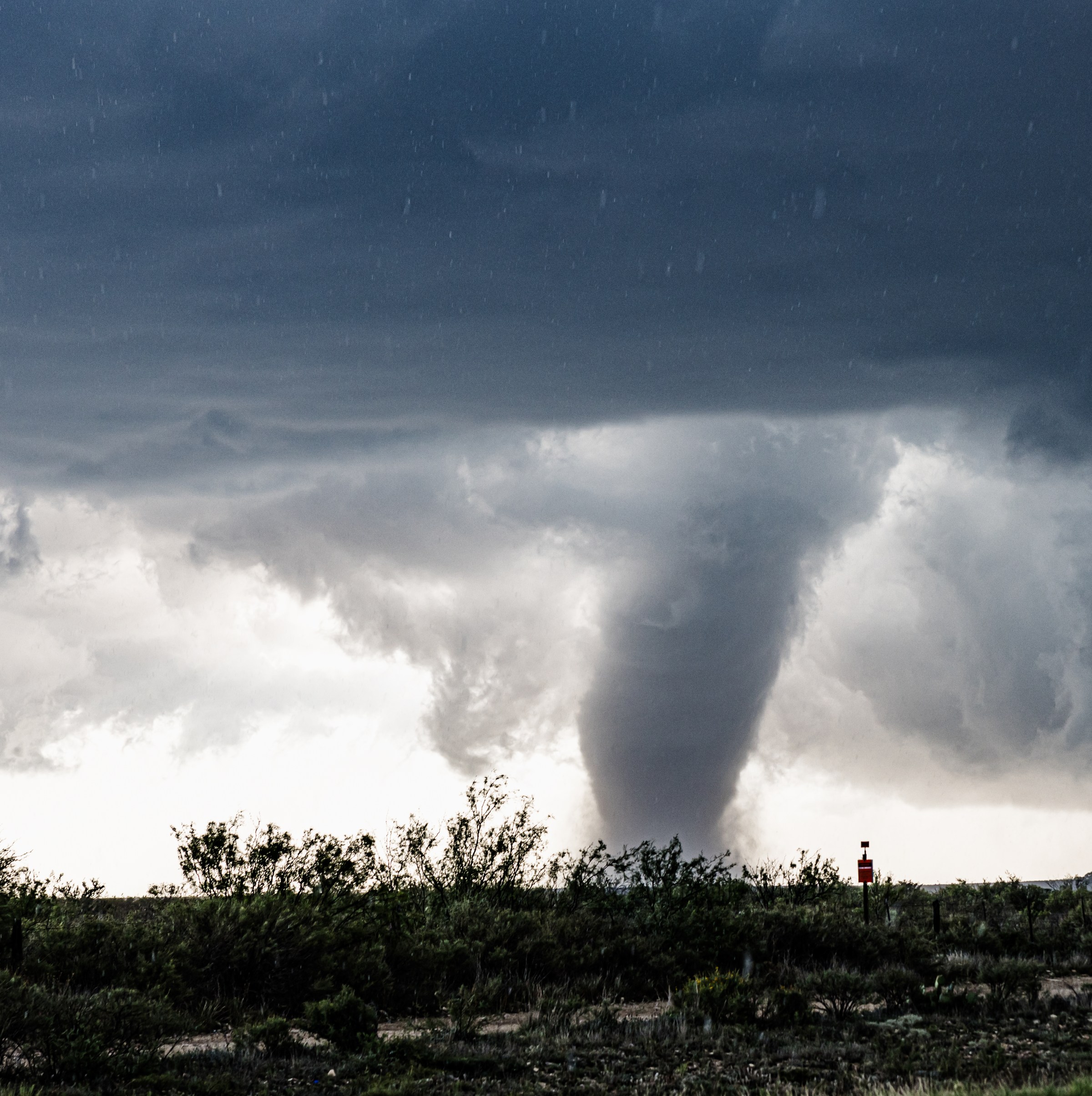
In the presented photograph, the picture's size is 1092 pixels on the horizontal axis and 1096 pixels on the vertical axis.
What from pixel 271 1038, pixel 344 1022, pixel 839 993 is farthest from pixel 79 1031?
pixel 839 993

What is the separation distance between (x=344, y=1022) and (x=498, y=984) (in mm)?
5129

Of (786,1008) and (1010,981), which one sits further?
(1010,981)

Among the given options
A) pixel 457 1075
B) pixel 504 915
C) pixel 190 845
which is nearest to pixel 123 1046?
pixel 457 1075

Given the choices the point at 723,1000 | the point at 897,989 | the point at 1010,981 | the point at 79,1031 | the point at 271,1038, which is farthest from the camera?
the point at 1010,981

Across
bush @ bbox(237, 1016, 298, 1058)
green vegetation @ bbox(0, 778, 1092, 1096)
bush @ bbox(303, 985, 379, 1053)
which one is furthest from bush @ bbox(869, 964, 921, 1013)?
bush @ bbox(237, 1016, 298, 1058)

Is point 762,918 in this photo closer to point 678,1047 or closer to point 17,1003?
point 678,1047

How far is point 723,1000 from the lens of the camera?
17.4 meters

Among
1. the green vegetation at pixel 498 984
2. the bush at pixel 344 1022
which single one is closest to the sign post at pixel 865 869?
the green vegetation at pixel 498 984

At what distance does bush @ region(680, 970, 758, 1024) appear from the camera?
56.0ft

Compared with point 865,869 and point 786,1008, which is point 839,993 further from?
point 865,869

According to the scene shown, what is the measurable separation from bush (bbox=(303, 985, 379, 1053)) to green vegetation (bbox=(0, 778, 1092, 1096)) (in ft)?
0.11

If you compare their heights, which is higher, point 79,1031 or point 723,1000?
point 79,1031

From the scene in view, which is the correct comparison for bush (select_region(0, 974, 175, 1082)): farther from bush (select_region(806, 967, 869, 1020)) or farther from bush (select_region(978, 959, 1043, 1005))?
bush (select_region(978, 959, 1043, 1005))

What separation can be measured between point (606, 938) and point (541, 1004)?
5.54 metres
